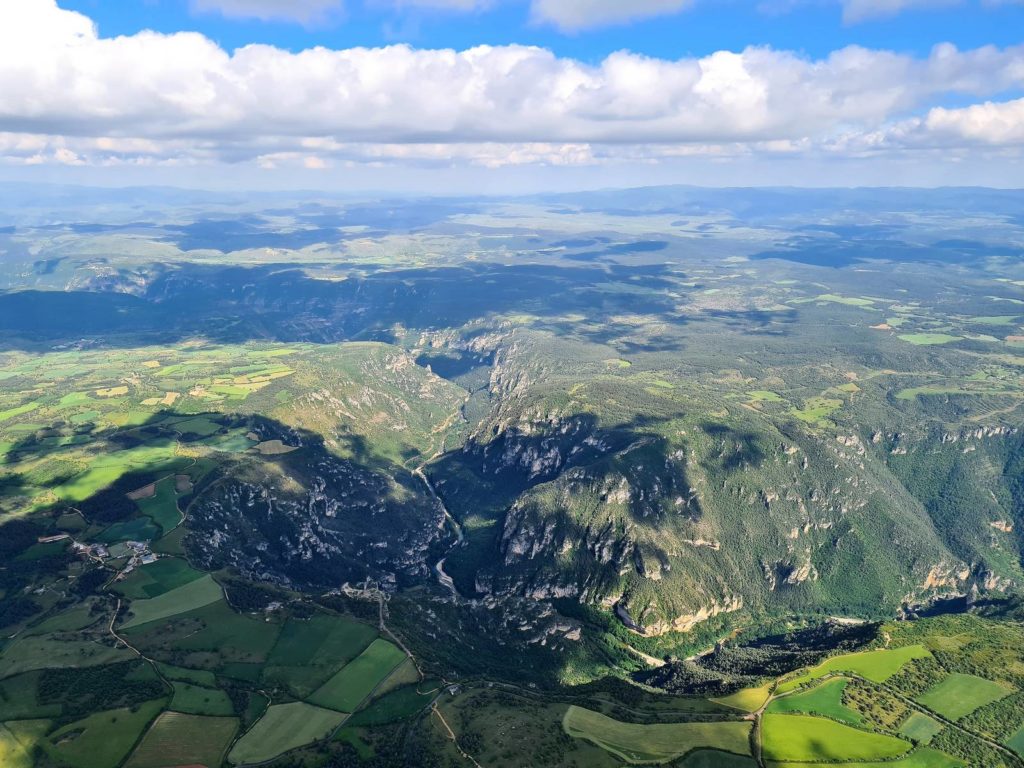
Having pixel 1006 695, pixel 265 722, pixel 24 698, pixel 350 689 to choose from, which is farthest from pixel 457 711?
pixel 1006 695

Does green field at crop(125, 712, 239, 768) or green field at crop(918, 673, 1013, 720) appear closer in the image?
green field at crop(125, 712, 239, 768)

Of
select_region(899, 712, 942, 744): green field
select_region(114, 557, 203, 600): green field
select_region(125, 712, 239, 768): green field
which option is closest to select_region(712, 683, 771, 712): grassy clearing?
select_region(899, 712, 942, 744): green field

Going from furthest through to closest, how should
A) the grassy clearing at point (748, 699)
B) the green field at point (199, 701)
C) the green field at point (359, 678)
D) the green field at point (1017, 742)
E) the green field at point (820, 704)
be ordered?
the grassy clearing at point (748, 699)
the green field at point (359, 678)
the green field at point (820, 704)
the green field at point (199, 701)
the green field at point (1017, 742)

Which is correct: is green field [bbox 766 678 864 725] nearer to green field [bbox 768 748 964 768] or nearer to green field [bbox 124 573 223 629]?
green field [bbox 768 748 964 768]

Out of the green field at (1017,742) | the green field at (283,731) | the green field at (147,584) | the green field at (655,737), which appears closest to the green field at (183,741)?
the green field at (283,731)

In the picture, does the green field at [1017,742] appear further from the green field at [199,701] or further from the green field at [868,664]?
the green field at [199,701]

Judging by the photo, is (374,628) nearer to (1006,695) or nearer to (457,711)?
(457,711)

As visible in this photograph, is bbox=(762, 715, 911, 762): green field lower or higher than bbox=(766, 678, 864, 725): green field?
higher
